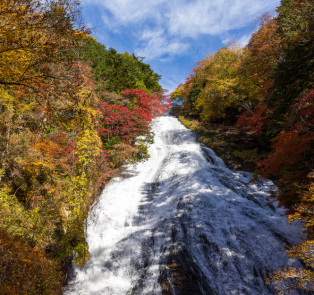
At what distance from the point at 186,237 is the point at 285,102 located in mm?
9299

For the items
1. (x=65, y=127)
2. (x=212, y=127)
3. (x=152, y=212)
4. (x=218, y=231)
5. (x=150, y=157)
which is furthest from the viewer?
(x=212, y=127)

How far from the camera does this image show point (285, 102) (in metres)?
9.07

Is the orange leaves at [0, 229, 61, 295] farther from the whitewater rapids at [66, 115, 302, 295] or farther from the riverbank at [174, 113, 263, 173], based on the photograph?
the riverbank at [174, 113, 263, 173]

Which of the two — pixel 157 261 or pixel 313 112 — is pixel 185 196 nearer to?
pixel 157 261

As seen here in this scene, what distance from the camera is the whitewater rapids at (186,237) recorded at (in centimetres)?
600

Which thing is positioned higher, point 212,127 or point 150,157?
point 212,127

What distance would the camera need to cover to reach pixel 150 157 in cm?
1603

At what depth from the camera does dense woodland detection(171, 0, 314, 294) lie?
5.67 meters

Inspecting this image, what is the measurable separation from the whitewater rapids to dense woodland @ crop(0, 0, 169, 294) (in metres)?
1.25

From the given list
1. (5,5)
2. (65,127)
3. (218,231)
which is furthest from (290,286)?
(65,127)

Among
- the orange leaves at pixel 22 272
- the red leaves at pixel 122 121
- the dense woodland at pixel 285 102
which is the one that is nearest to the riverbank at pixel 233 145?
the dense woodland at pixel 285 102

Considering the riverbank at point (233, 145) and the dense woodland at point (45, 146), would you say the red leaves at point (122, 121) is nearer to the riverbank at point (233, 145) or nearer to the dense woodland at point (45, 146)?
the dense woodland at point (45, 146)

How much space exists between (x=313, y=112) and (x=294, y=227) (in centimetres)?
543

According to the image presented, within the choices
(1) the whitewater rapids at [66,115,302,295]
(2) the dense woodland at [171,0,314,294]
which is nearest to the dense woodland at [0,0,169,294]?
(1) the whitewater rapids at [66,115,302,295]
